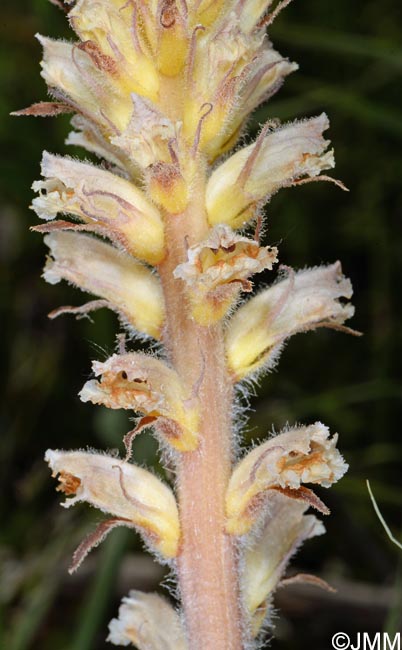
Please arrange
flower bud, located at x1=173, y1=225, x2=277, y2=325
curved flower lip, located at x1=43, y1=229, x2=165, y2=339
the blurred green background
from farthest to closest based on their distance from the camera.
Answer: the blurred green background < curved flower lip, located at x1=43, y1=229, x2=165, y2=339 < flower bud, located at x1=173, y1=225, x2=277, y2=325

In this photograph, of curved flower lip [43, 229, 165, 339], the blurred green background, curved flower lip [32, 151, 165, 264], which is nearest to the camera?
curved flower lip [32, 151, 165, 264]

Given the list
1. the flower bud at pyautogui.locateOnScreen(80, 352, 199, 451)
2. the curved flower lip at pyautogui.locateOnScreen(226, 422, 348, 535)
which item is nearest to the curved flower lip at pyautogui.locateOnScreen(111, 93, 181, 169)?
the flower bud at pyautogui.locateOnScreen(80, 352, 199, 451)

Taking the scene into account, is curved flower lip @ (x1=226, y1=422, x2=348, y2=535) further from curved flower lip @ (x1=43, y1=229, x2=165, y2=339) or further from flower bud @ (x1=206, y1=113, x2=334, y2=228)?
flower bud @ (x1=206, y1=113, x2=334, y2=228)

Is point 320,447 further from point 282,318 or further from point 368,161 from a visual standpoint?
point 368,161

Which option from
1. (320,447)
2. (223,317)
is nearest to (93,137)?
(223,317)

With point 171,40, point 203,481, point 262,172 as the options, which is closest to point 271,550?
point 203,481

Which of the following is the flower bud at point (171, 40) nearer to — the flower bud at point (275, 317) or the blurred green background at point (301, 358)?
the flower bud at point (275, 317)

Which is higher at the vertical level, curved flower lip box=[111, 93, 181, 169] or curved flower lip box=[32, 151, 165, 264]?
curved flower lip box=[111, 93, 181, 169]
